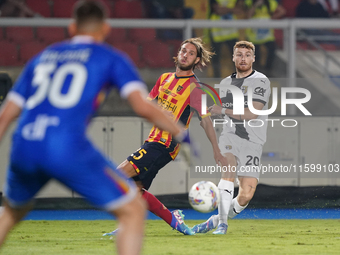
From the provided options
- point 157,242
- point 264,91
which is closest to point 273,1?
point 264,91

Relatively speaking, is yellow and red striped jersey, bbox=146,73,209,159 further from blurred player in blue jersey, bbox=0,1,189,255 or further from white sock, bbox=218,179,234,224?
blurred player in blue jersey, bbox=0,1,189,255

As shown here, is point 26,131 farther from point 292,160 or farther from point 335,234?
point 292,160

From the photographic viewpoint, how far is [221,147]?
6.67m

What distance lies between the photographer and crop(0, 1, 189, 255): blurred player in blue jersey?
2.82 meters

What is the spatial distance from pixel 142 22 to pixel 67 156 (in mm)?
7621

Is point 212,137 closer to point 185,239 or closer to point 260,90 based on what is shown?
point 260,90

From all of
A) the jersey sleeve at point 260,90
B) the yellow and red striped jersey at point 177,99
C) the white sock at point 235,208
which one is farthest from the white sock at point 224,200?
the jersey sleeve at point 260,90

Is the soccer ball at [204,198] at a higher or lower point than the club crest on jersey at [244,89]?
lower

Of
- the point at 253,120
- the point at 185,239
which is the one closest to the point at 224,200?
the point at 185,239

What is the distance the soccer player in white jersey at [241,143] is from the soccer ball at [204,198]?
621mm

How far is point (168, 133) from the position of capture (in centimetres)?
614

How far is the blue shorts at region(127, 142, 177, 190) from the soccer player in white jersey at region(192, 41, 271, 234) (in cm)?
73

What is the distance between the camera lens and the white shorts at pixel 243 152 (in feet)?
21.5

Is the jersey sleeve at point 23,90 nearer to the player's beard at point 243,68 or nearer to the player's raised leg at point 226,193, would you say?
the player's raised leg at point 226,193
